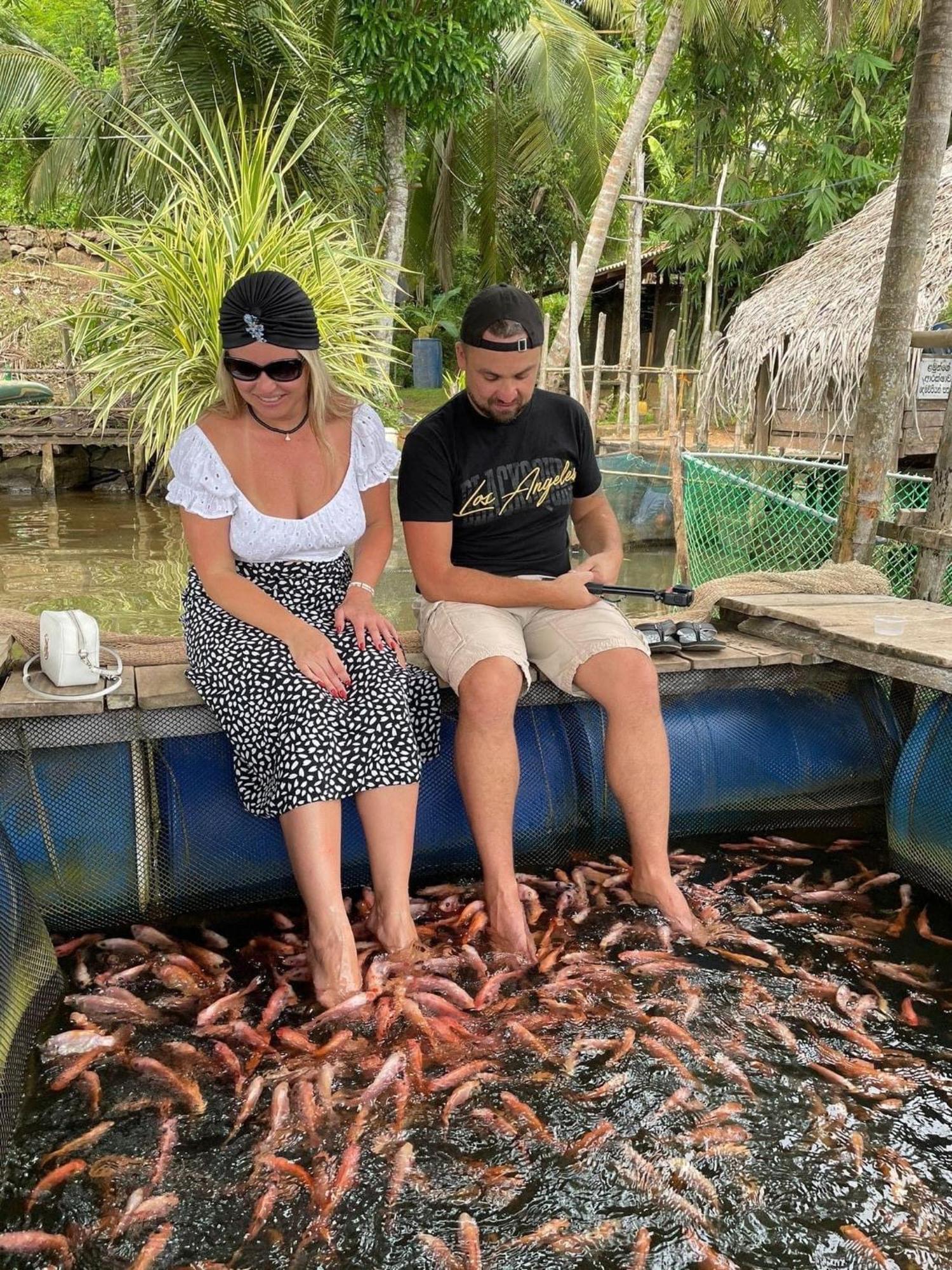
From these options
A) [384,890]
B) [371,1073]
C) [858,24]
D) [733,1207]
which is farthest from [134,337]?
[858,24]

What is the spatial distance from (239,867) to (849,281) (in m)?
8.41

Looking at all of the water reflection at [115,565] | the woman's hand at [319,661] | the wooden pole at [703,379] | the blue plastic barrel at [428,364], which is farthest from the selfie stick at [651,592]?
the blue plastic barrel at [428,364]

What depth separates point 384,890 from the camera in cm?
333

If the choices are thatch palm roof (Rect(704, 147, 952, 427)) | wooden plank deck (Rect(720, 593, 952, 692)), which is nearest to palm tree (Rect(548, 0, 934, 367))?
thatch palm roof (Rect(704, 147, 952, 427))

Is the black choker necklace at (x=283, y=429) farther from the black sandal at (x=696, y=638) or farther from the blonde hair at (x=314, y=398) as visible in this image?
the black sandal at (x=696, y=638)

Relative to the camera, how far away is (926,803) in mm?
4066

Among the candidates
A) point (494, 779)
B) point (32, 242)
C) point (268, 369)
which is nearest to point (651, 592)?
point (494, 779)

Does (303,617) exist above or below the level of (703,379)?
below

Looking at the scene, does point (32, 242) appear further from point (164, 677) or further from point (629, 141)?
point (164, 677)

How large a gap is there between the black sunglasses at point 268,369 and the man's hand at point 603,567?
1.26 metres

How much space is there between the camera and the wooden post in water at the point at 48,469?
19.8 meters

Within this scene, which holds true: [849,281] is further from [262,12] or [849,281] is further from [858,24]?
[858,24]

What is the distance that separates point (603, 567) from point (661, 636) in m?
0.51

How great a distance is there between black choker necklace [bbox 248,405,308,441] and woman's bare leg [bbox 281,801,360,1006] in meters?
1.28
